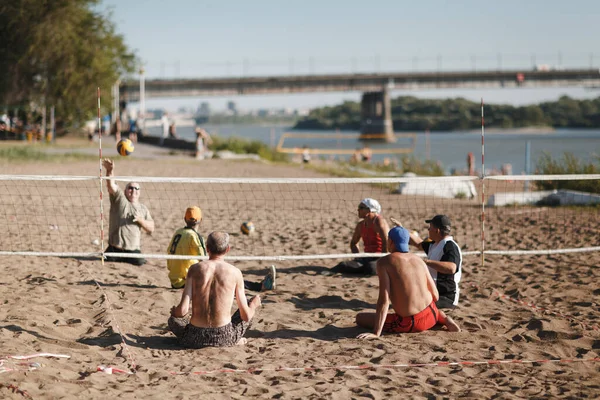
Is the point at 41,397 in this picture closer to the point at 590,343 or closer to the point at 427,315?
the point at 427,315

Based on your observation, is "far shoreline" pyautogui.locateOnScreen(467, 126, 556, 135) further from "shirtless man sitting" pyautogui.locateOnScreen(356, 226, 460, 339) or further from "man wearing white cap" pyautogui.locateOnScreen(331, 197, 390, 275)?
"shirtless man sitting" pyautogui.locateOnScreen(356, 226, 460, 339)

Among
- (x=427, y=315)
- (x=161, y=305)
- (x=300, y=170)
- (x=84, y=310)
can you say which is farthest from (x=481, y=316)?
(x=300, y=170)

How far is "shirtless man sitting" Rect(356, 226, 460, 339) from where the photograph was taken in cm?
632

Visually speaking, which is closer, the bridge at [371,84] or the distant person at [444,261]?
the distant person at [444,261]

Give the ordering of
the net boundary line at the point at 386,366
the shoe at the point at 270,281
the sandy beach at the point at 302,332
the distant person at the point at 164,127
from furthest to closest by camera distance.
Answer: the distant person at the point at 164,127 < the shoe at the point at 270,281 < the net boundary line at the point at 386,366 < the sandy beach at the point at 302,332

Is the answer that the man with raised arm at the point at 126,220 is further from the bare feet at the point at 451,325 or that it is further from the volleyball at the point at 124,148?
the bare feet at the point at 451,325

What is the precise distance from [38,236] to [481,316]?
7049 millimetres

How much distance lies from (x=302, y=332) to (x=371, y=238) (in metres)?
2.51

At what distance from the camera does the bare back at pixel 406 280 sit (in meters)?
6.31

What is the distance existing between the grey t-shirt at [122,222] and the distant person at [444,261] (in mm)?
3686

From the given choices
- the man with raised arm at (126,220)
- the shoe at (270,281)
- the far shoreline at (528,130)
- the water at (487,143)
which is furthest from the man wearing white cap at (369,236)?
the far shoreline at (528,130)

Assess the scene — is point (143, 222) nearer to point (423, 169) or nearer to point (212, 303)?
point (212, 303)

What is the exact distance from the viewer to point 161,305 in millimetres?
7449

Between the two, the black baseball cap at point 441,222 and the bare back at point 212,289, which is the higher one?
the black baseball cap at point 441,222
